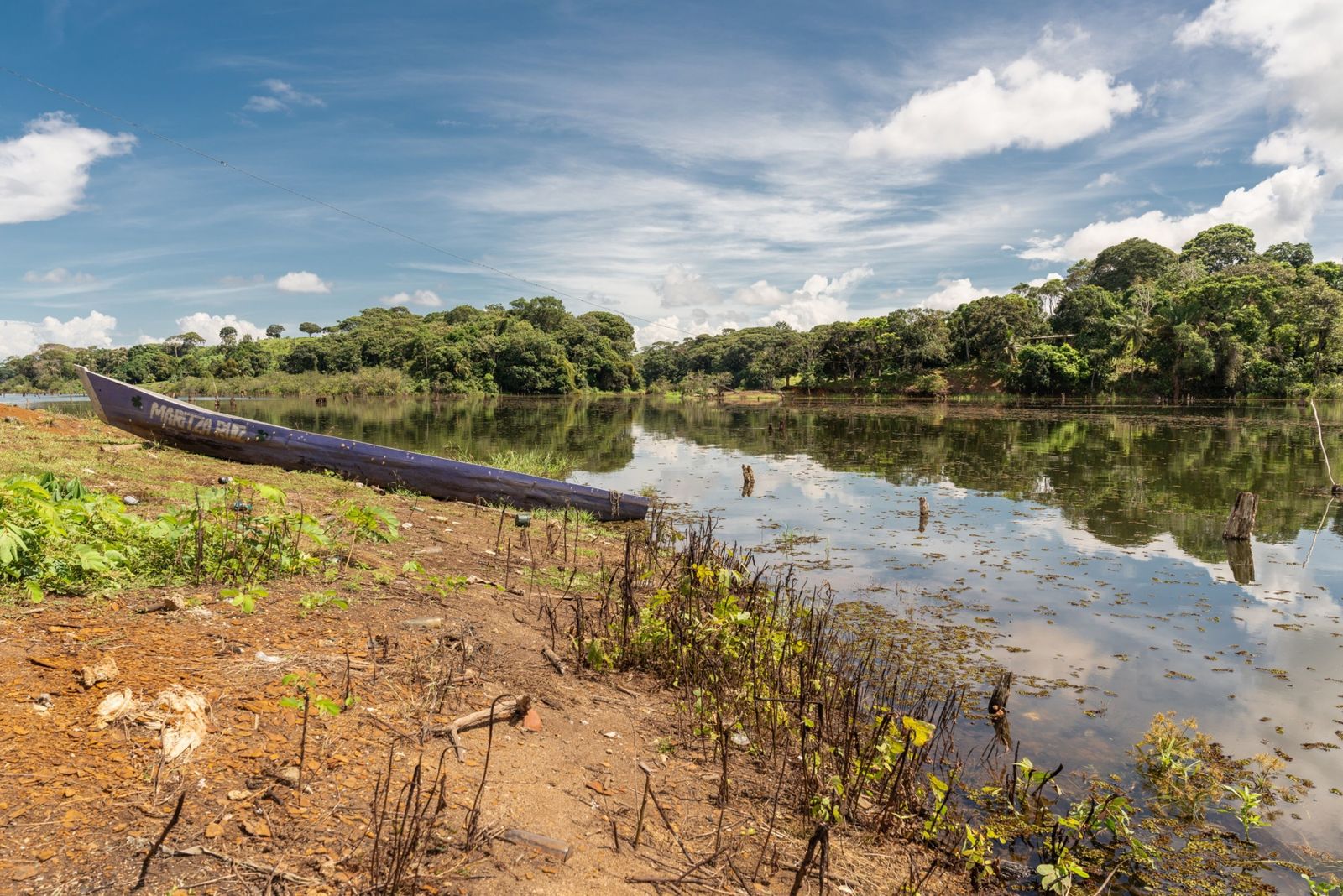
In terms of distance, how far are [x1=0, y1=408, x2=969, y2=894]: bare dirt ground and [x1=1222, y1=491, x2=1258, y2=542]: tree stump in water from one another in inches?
480

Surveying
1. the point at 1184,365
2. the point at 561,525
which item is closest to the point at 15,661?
the point at 561,525

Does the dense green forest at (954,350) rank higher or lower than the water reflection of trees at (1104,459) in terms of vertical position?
higher

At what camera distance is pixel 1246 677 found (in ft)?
23.1

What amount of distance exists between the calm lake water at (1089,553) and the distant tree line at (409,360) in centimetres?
5607

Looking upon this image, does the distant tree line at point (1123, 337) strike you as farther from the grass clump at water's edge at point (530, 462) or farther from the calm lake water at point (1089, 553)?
the grass clump at water's edge at point (530, 462)

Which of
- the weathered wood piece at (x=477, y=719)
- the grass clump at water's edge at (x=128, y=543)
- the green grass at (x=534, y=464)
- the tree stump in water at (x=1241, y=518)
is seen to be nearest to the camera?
the weathered wood piece at (x=477, y=719)

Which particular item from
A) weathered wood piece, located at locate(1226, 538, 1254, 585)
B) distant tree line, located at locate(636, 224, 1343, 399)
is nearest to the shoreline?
weathered wood piece, located at locate(1226, 538, 1254, 585)

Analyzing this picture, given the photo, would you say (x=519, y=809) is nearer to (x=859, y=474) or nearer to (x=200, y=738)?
(x=200, y=738)

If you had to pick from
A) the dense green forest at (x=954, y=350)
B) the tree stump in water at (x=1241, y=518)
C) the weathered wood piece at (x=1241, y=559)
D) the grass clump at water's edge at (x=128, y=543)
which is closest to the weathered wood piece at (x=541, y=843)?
the grass clump at water's edge at (x=128, y=543)

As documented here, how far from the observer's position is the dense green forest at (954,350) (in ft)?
180

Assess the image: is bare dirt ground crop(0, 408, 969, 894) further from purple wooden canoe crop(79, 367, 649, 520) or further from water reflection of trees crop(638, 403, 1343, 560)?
water reflection of trees crop(638, 403, 1343, 560)

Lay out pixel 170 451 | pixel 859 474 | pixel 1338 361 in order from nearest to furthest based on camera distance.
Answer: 1. pixel 170 451
2. pixel 859 474
3. pixel 1338 361

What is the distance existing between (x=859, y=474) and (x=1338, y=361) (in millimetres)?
57586

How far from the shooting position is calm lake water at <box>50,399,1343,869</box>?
6.21 metres
